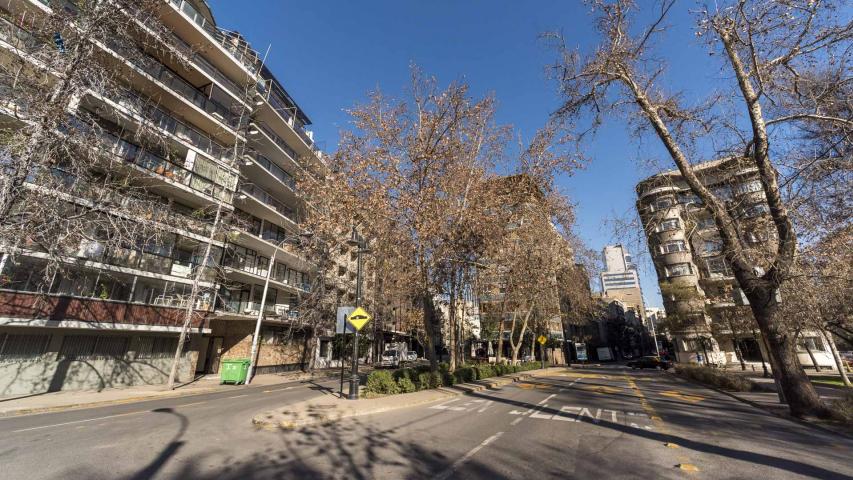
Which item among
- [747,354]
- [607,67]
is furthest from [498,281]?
[747,354]

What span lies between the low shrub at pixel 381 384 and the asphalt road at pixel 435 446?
3.65 metres

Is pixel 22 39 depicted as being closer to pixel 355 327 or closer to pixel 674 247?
pixel 355 327

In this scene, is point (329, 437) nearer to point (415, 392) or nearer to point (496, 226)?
point (415, 392)

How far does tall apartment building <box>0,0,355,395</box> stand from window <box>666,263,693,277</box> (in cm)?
4300

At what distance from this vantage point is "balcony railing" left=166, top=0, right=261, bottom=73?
24594 millimetres

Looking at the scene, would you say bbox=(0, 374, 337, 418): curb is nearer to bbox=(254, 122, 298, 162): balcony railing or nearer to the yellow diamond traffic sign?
the yellow diamond traffic sign

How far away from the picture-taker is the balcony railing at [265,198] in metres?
30.4

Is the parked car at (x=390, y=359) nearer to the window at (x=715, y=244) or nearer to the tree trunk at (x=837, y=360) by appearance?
the window at (x=715, y=244)

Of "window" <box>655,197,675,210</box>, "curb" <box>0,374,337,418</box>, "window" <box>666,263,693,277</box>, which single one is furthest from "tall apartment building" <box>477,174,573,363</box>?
"window" <box>666,263,693,277</box>

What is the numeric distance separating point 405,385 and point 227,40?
31.0 m

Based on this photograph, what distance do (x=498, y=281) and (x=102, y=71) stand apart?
80.2 feet

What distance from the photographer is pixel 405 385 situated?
14820 mm

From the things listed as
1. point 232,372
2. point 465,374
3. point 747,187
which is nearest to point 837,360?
point 747,187

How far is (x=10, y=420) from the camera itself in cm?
1024
